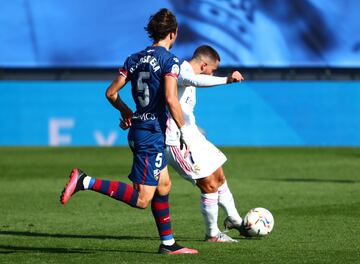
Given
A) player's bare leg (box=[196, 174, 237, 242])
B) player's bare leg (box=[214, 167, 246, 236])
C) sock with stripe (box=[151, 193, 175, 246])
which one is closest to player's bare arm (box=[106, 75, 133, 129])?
sock with stripe (box=[151, 193, 175, 246])

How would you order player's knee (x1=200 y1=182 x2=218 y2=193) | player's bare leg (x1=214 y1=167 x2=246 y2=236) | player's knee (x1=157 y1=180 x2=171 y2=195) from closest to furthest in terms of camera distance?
1. player's knee (x1=157 y1=180 x2=171 y2=195)
2. player's knee (x1=200 y1=182 x2=218 y2=193)
3. player's bare leg (x1=214 y1=167 x2=246 y2=236)

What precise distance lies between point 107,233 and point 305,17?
2287cm

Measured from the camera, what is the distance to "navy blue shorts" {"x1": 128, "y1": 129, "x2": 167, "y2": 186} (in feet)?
29.5

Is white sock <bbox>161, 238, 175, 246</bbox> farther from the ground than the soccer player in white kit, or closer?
closer

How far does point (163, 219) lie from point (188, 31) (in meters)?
23.8

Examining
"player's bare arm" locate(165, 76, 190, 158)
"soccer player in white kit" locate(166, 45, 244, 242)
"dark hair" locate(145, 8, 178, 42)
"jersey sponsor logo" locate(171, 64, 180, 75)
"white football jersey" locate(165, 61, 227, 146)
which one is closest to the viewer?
"player's bare arm" locate(165, 76, 190, 158)

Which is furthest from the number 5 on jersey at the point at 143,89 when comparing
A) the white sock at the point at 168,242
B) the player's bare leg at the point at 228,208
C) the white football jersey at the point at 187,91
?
the player's bare leg at the point at 228,208

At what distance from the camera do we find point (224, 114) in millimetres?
31016

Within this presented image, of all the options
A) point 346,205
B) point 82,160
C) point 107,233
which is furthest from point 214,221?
point 82,160

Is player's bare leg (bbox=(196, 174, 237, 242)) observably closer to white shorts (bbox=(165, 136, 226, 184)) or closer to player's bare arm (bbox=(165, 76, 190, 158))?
white shorts (bbox=(165, 136, 226, 184))

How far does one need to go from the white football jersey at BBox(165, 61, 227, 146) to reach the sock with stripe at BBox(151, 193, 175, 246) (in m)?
0.98

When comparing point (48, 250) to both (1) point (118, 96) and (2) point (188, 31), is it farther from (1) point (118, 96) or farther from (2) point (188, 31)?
(2) point (188, 31)

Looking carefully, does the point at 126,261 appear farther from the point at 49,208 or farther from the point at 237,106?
the point at 237,106

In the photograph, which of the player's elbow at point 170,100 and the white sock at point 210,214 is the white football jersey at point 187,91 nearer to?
the white sock at point 210,214
